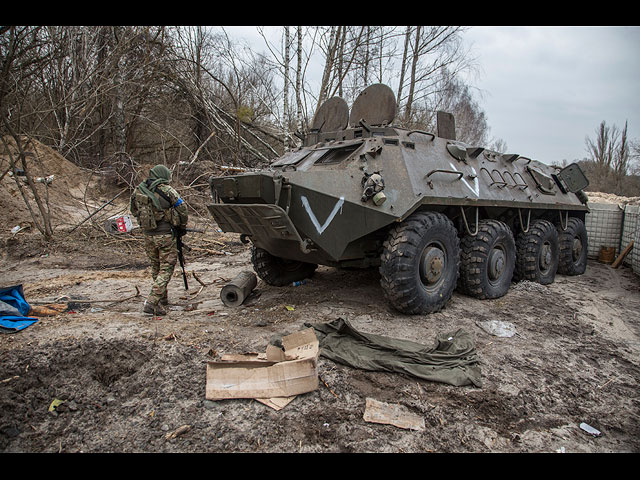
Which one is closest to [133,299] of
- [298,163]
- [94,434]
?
[298,163]

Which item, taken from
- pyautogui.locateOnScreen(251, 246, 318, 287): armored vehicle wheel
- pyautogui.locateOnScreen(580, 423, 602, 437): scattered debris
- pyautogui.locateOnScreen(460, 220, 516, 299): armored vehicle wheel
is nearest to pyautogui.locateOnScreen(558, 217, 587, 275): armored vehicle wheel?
pyautogui.locateOnScreen(460, 220, 516, 299): armored vehicle wheel

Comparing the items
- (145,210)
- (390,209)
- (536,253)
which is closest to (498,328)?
(390,209)

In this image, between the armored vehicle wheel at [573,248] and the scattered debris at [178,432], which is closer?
the scattered debris at [178,432]

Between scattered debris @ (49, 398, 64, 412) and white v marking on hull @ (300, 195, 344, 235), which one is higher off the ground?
white v marking on hull @ (300, 195, 344, 235)

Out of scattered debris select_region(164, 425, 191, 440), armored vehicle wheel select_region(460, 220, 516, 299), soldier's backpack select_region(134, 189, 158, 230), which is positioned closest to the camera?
Answer: scattered debris select_region(164, 425, 191, 440)

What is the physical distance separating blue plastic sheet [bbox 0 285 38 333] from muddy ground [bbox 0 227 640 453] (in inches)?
5.3

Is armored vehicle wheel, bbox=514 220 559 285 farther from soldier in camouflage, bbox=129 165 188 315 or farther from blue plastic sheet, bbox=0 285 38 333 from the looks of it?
blue plastic sheet, bbox=0 285 38 333

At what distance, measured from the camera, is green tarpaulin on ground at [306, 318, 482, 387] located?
3145 millimetres

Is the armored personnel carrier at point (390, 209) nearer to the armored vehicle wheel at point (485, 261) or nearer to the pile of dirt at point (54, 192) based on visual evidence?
the armored vehicle wheel at point (485, 261)

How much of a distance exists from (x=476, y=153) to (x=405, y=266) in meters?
2.53

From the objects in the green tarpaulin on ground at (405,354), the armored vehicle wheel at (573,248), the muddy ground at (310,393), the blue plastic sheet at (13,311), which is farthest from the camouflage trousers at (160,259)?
the armored vehicle wheel at (573,248)

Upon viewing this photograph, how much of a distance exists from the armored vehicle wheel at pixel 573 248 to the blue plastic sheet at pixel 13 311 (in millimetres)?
7895

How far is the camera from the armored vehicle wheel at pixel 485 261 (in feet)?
17.5

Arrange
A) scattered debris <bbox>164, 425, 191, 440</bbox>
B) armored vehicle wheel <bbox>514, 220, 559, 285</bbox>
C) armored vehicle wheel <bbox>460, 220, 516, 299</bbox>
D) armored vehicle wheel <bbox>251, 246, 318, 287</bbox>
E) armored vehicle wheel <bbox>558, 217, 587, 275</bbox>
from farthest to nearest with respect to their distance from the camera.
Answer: armored vehicle wheel <bbox>558, 217, 587, 275</bbox> → armored vehicle wheel <bbox>514, 220, 559, 285</bbox> → armored vehicle wheel <bbox>251, 246, 318, 287</bbox> → armored vehicle wheel <bbox>460, 220, 516, 299</bbox> → scattered debris <bbox>164, 425, 191, 440</bbox>
